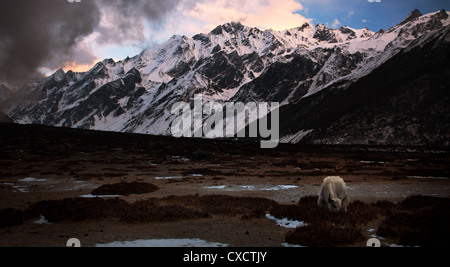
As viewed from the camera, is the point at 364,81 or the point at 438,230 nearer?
the point at 438,230

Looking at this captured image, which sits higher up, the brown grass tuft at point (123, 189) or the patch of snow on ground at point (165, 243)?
the patch of snow on ground at point (165, 243)

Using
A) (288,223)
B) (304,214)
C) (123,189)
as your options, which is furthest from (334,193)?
(123,189)

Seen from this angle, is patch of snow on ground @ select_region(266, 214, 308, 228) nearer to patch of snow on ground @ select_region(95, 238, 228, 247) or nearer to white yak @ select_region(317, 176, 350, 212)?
white yak @ select_region(317, 176, 350, 212)

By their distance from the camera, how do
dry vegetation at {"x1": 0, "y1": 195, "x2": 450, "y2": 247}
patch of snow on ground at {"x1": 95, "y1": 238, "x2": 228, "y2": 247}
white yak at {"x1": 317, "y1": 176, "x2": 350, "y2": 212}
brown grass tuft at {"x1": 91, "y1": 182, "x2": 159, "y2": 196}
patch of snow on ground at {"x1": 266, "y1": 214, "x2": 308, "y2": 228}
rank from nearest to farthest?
patch of snow on ground at {"x1": 95, "y1": 238, "x2": 228, "y2": 247}
dry vegetation at {"x1": 0, "y1": 195, "x2": 450, "y2": 247}
patch of snow on ground at {"x1": 266, "y1": 214, "x2": 308, "y2": 228}
white yak at {"x1": 317, "y1": 176, "x2": 350, "y2": 212}
brown grass tuft at {"x1": 91, "y1": 182, "x2": 159, "y2": 196}

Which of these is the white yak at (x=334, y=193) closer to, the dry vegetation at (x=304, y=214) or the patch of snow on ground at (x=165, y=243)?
the dry vegetation at (x=304, y=214)

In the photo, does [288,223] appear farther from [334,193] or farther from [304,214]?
[334,193]

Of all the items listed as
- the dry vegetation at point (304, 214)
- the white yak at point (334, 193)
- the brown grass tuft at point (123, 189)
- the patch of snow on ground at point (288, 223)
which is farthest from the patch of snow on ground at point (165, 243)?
the brown grass tuft at point (123, 189)

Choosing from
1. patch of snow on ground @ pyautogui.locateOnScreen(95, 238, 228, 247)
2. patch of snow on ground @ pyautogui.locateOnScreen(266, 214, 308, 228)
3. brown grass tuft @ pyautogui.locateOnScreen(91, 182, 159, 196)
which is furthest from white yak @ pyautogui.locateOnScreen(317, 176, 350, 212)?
brown grass tuft @ pyautogui.locateOnScreen(91, 182, 159, 196)

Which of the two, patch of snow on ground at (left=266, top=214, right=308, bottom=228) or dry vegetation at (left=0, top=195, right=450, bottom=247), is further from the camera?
patch of snow on ground at (left=266, top=214, right=308, bottom=228)

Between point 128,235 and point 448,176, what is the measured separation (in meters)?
40.0

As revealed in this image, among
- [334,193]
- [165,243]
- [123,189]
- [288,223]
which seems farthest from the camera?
[123,189]
